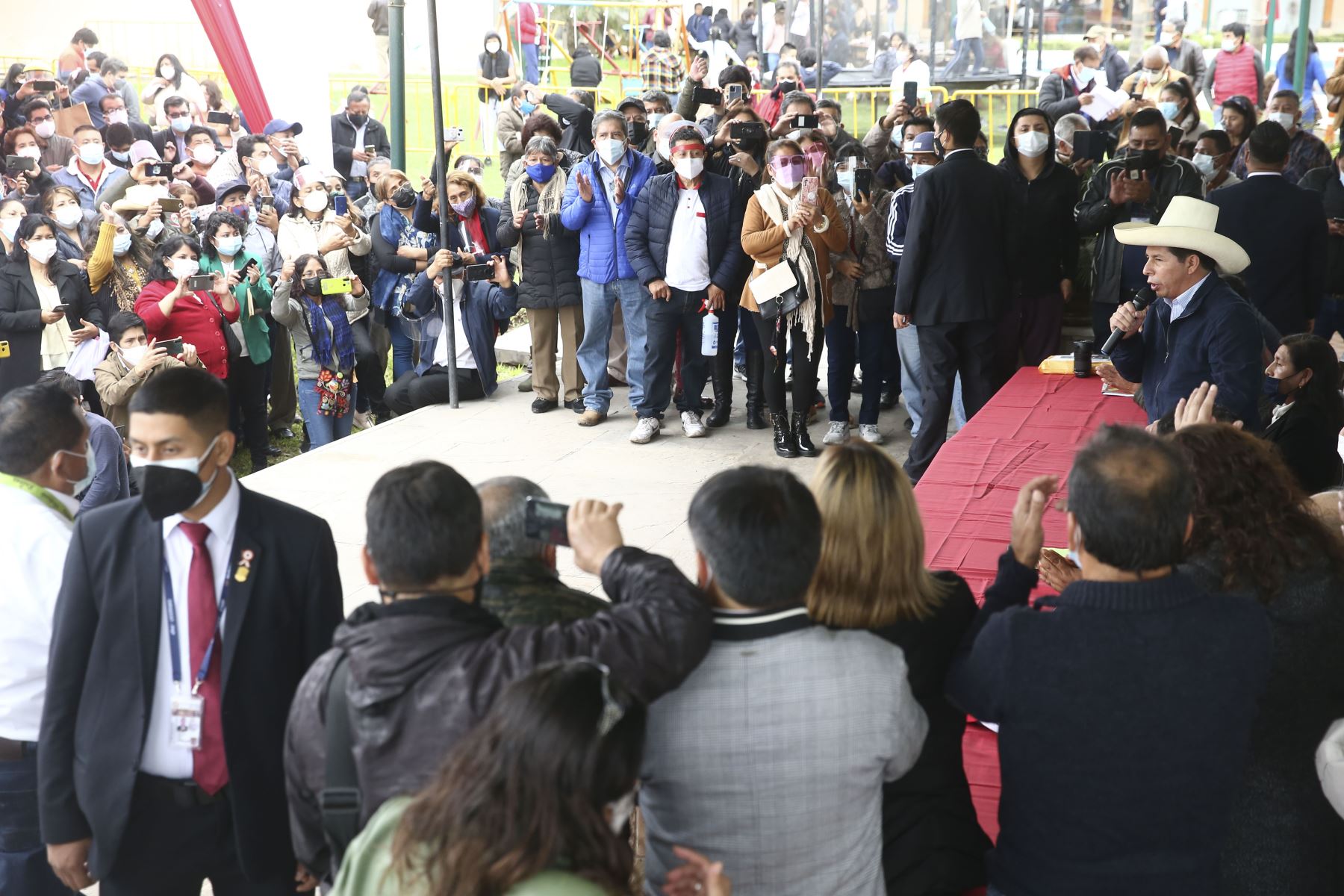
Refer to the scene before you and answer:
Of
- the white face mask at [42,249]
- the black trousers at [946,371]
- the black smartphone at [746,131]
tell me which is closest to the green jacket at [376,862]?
the black trousers at [946,371]

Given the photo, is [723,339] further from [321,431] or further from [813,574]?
[813,574]

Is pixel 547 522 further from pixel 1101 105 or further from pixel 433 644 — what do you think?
pixel 1101 105

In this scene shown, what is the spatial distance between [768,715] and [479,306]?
657 cm

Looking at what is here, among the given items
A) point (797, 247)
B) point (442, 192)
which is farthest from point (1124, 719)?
point (442, 192)

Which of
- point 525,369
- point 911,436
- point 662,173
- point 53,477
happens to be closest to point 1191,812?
point 53,477

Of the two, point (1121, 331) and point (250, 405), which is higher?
point (1121, 331)

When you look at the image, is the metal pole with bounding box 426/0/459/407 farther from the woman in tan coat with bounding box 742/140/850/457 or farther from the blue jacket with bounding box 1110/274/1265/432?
the blue jacket with bounding box 1110/274/1265/432

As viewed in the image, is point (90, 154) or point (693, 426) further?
point (90, 154)

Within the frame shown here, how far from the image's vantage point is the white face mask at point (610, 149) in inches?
297

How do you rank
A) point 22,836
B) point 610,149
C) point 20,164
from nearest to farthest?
point 22,836, point 610,149, point 20,164

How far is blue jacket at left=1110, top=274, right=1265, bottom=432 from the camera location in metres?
4.26

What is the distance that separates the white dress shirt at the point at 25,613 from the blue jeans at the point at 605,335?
16.6ft

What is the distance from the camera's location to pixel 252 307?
303 inches

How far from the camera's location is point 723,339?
7711 millimetres
